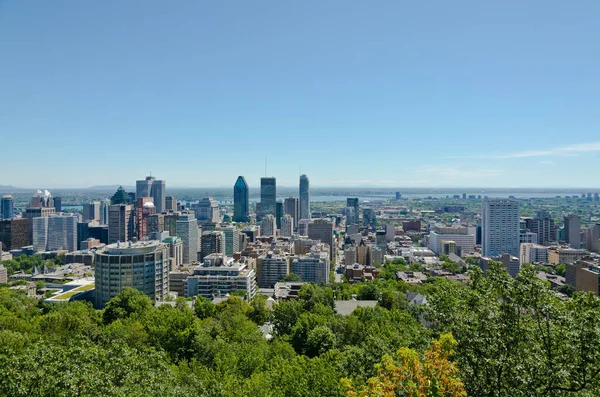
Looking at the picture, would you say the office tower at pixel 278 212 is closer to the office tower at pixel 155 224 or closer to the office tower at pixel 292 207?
the office tower at pixel 292 207

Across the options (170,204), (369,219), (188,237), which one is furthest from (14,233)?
(369,219)

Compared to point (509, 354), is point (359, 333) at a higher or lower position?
lower

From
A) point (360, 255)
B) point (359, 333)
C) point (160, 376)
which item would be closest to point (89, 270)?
point (360, 255)

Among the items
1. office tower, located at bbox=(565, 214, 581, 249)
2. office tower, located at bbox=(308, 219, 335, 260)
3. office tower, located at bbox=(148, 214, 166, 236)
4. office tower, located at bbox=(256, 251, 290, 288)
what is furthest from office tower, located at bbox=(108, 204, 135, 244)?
office tower, located at bbox=(565, 214, 581, 249)

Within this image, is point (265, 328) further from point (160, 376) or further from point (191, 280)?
point (160, 376)

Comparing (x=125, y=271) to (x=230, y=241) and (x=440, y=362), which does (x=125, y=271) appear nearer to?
(x=440, y=362)

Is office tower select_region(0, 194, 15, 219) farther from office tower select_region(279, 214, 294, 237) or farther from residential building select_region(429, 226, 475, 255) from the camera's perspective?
residential building select_region(429, 226, 475, 255)

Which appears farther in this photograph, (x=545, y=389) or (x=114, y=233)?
(x=114, y=233)
